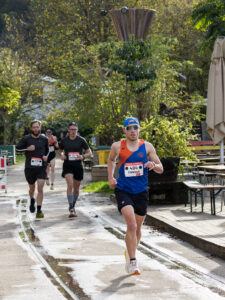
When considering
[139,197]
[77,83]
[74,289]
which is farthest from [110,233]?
[77,83]

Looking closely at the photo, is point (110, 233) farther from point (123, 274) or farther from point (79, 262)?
point (123, 274)

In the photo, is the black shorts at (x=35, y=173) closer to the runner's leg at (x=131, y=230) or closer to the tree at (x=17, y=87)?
the runner's leg at (x=131, y=230)

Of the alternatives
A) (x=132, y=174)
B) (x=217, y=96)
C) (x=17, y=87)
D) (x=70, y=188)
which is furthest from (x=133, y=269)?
(x=17, y=87)

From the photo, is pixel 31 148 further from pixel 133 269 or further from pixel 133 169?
pixel 133 269

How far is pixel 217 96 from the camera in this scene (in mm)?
15836

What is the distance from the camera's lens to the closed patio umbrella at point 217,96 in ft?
51.2

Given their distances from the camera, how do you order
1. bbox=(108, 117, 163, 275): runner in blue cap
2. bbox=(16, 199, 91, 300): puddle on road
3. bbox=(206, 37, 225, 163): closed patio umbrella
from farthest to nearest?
bbox=(206, 37, 225, 163): closed patio umbrella < bbox=(108, 117, 163, 275): runner in blue cap < bbox=(16, 199, 91, 300): puddle on road

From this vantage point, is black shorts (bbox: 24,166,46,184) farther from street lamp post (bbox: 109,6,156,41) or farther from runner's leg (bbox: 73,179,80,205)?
street lamp post (bbox: 109,6,156,41)

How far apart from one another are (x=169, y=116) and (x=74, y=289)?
1474cm

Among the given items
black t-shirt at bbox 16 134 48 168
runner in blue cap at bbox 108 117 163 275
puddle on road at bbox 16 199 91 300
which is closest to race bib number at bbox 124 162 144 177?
runner in blue cap at bbox 108 117 163 275

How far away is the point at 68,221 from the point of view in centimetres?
1186

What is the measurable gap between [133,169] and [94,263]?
1.34 meters

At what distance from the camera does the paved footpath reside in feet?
20.1

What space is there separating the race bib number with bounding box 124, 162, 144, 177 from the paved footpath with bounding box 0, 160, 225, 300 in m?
1.11
